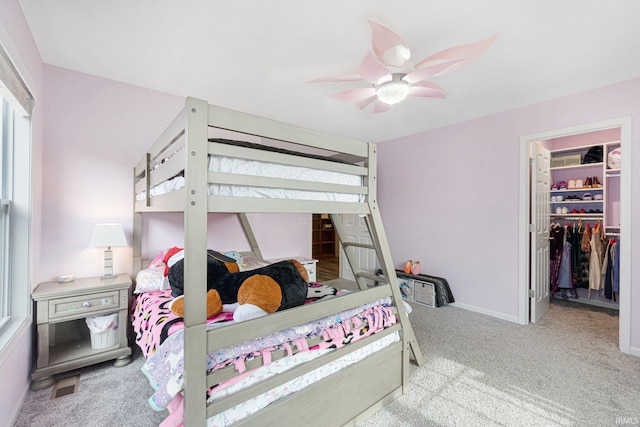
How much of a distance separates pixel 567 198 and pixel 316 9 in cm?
448

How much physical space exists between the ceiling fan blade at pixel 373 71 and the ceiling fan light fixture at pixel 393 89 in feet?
0.14

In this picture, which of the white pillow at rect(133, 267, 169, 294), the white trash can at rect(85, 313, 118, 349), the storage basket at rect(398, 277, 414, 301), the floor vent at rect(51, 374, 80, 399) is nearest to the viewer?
the floor vent at rect(51, 374, 80, 399)

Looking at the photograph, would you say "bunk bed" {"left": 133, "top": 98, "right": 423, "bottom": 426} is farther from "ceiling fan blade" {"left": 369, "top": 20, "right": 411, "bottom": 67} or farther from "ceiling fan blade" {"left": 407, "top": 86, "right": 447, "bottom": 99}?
"ceiling fan blade" {"left": 407, "top": 86, "right": 447, "bottom": 99}

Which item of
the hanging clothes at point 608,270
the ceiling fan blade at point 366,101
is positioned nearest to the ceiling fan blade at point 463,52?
the ceiling fan blade at point 366,101

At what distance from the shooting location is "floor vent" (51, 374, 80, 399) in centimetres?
187

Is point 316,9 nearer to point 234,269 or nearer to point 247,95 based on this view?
point 247,95

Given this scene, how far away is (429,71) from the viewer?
1.84 meters

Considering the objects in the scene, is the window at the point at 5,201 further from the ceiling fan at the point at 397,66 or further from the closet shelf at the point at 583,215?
the closet shelf at the point at 583,215

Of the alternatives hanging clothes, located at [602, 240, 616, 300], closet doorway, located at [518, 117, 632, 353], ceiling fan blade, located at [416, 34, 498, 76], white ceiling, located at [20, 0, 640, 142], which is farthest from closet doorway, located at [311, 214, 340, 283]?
ceiling fan blade, located at [416, 34, 498, 76]

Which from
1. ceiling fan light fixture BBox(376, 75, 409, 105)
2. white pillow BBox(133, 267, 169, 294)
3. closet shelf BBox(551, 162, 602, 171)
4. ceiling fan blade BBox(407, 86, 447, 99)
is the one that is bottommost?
white pillow BBox(133, 267, 169, 294)

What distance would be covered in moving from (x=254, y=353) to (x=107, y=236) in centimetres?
182

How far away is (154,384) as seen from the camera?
123cm

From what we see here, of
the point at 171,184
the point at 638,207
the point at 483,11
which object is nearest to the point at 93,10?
the point at 171,184

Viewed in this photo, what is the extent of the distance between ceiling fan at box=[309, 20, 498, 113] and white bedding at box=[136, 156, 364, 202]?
780 millimetres
